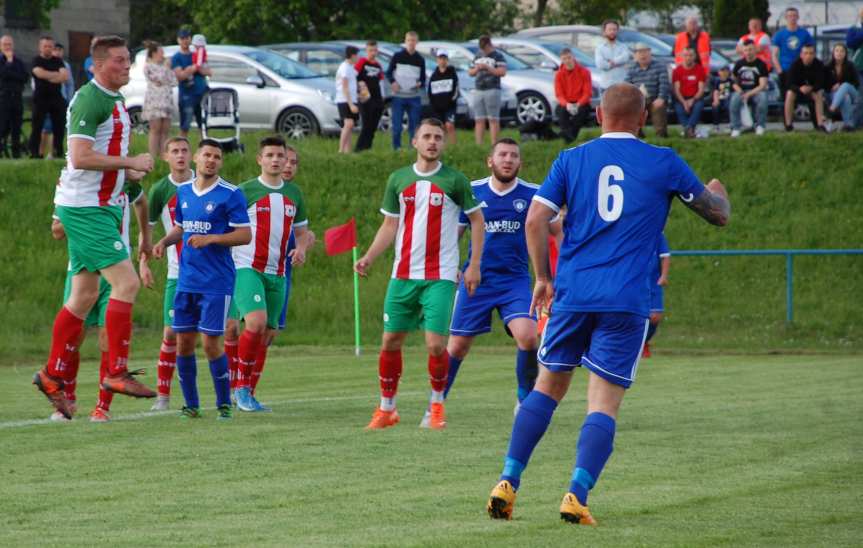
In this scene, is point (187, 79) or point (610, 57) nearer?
point (610, 57)

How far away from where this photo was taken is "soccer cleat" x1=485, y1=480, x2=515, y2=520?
7.16 m

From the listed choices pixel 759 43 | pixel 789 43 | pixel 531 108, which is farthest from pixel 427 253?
pixel 531 108

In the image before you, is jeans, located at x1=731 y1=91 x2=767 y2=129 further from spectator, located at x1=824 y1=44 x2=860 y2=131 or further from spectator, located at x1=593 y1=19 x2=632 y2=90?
spectator, located at x1=593 y1=19 x2=632 y2=90

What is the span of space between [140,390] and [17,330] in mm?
12334

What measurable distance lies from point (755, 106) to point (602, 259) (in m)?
21.3

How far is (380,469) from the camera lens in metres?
8.95

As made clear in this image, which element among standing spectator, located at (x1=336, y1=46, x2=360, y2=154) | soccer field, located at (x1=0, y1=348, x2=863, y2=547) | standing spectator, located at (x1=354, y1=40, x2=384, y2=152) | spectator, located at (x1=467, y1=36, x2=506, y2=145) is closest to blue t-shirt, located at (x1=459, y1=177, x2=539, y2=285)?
soccer field, located at (x1=0, y1=348, x2=863, y2=547)

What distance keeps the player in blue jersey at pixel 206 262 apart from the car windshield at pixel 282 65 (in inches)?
705

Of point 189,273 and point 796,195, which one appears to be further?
point 796,195

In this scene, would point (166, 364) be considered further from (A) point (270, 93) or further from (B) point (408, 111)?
(A) point (270, 93)

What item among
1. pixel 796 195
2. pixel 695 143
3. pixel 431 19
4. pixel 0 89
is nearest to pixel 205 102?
pixel 0 89

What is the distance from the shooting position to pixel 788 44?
92.5ft

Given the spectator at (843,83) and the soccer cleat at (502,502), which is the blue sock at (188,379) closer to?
the soccer cleat at (502,502)

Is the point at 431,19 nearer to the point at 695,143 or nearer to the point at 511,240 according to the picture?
the point at 695,143
